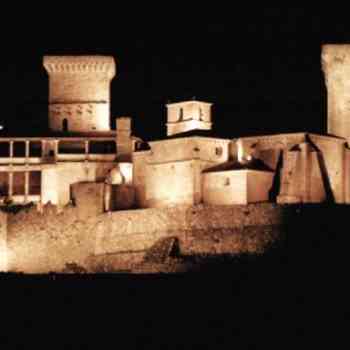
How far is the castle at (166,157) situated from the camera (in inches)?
3912

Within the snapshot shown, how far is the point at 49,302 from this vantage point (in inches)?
3450

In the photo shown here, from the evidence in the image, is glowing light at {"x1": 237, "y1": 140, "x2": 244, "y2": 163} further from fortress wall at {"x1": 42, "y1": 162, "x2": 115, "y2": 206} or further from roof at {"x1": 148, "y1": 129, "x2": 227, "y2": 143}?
fortress wall at {"x1": 42, "y1": 162, "x2": 115, "y2": 206}

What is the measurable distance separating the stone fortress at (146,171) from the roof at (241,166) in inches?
3.2

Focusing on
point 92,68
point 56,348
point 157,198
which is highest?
point 92,68

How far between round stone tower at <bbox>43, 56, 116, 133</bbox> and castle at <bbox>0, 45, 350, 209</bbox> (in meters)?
0.06

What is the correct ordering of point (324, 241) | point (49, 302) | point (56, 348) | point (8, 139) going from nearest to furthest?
point (56, 348)
point (49, 302)
point (324, 241)
point (8, 139)

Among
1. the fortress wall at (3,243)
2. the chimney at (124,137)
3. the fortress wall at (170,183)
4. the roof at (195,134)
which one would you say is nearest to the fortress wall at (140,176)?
the fortress wall at (170,183)

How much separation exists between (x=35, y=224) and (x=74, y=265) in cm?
395

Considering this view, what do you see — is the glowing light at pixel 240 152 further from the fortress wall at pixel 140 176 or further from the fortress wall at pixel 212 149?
the fortress wall at pixel 140 176

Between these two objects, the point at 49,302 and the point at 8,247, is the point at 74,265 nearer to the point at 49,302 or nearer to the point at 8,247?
the point at 8,247

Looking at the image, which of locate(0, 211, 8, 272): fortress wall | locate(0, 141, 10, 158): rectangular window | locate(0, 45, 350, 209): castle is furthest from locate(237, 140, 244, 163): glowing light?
locate(0, 141, 10, 158): rectangular window

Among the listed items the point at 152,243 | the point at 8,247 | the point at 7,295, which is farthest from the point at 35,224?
the point at 7,295

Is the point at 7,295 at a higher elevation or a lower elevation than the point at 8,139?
lower

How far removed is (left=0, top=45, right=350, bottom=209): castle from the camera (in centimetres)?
9938
